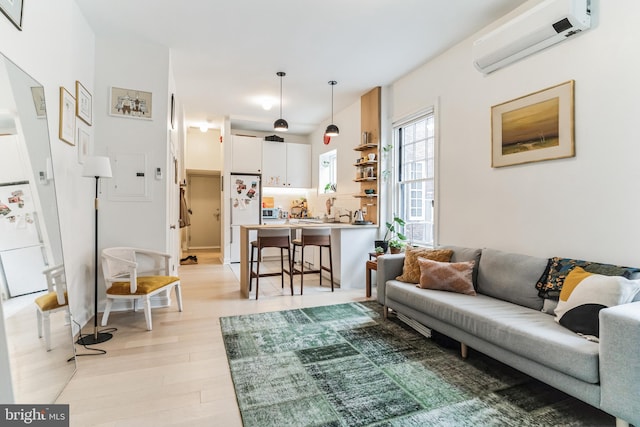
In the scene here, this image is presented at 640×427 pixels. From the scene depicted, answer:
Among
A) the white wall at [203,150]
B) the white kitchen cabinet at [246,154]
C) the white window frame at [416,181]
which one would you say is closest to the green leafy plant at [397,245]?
the white window frame at [416,181]

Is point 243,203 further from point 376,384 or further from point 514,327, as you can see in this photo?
point 514,327

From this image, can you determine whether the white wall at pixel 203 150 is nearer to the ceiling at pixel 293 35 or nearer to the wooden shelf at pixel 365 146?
the ceiling at pixel 293 35

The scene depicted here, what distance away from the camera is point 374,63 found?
4.11 meters

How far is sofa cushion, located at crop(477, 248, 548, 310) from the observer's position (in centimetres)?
249

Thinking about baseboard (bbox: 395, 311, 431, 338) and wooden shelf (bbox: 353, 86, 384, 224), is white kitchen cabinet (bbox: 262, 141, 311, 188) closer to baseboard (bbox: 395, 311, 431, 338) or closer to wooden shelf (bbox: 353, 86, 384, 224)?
wooden shelf (bbox: 353, 86, 384, 224)

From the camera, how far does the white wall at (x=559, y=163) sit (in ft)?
7.23

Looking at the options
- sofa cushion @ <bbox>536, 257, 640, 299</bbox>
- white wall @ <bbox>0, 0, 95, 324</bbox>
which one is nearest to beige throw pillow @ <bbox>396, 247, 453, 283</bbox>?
sofa cushion @ <bbox>536, 257, 640, 299</bbox>

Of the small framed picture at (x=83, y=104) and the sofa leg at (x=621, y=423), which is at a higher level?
the small framed picture at (x=83, y=104)

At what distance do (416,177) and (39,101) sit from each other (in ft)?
13.2

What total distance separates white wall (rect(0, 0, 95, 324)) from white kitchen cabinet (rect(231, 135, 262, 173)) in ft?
11.4

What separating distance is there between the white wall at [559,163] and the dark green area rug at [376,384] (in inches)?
46.6

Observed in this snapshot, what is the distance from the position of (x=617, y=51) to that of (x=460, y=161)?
5.07 ft

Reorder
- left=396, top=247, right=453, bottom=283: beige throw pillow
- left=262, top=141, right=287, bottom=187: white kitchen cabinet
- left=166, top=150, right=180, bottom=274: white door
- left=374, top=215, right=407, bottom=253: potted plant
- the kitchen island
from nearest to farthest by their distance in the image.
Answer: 1. left=396, top=247, right=453, bottom=283: beige throw pillow
2. left=166, top=150, right=180, bottom=274: white door
3. left=374, top=215, right=407, bottom=253: potted plant
4. the kitchen island
5. left=262, top=141, right=287, bottom=187: white kitchen cabinet

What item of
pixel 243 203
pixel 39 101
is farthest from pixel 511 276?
pixel 243 203
